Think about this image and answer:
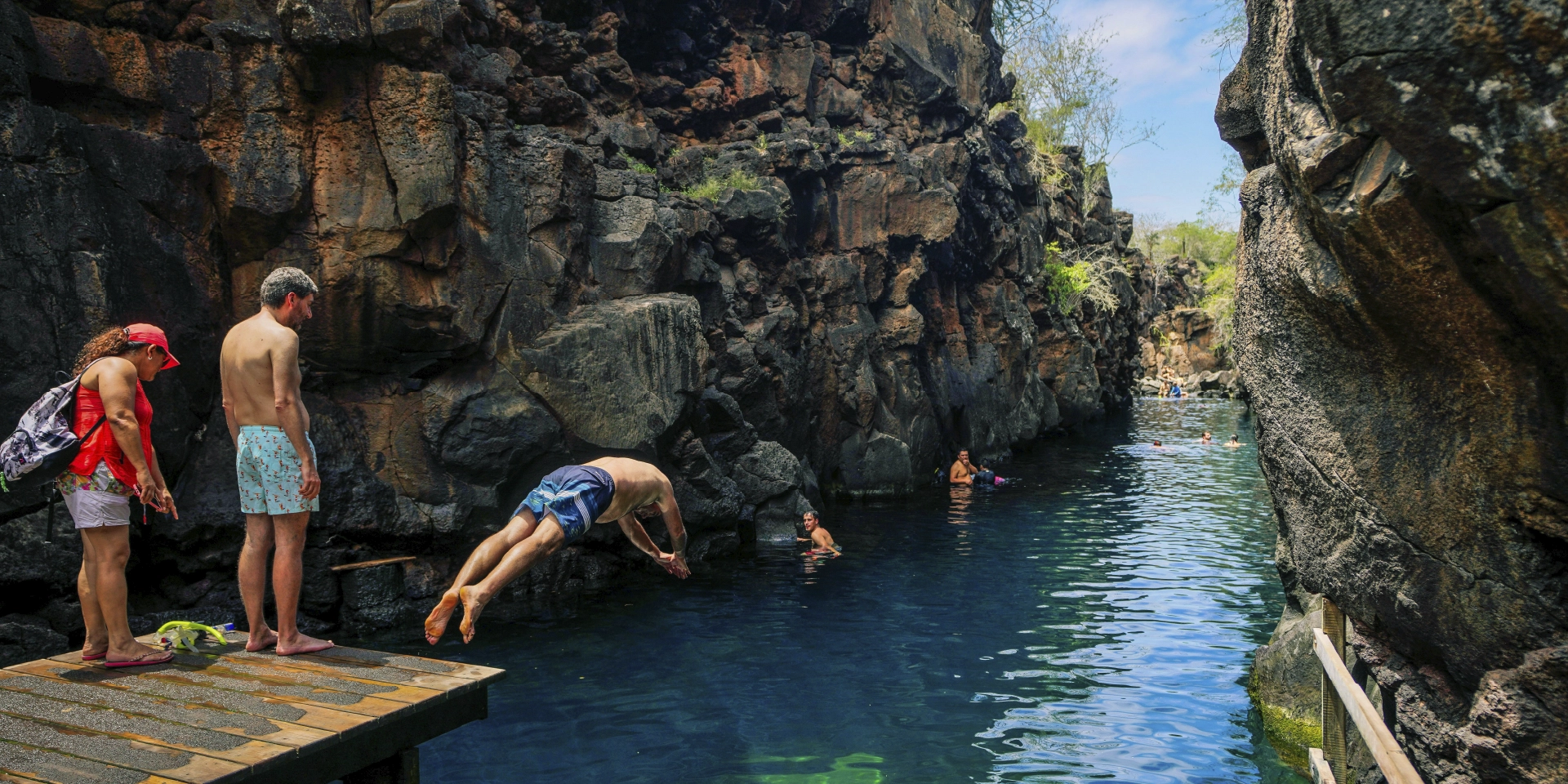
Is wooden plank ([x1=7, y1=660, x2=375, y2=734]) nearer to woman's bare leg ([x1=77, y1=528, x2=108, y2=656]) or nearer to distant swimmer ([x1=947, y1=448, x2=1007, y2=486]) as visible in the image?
woman's bare leg ([x1=77, y1=528, x2=108, y2=656])

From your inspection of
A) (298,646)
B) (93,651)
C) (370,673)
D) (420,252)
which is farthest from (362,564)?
(370,673)

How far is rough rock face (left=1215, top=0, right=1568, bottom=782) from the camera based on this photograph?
317 cm

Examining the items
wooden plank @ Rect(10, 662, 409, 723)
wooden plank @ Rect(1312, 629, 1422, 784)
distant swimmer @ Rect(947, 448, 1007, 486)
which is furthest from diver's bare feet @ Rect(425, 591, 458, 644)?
distant swimmer @ Rect(947, 448, 1007, 486)

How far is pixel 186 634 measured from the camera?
599 cm

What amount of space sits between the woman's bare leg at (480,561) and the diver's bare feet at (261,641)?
897 millimetres

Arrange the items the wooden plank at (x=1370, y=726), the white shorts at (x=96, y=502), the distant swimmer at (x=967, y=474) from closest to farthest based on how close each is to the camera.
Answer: the wooden plank at (x=1370, y=726), the white shorts at (x=96, y=502), the distant swimmer at (x=967, y=474)

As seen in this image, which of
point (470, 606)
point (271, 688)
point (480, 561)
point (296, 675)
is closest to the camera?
point (271, 688)

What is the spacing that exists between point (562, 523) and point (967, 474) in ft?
55.9

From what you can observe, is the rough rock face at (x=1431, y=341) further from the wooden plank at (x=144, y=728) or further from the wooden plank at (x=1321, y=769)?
the wooden plank at (x=144, y=728)

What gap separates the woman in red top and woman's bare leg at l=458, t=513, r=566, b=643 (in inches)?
67.0

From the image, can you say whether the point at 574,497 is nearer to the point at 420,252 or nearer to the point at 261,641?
the point at 261,641

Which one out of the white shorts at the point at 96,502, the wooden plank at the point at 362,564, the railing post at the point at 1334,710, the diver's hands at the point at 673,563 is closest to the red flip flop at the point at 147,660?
the white shorts at the point at 96,502

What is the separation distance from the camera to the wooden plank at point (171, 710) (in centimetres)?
459

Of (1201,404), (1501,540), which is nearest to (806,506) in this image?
(1501,540)
